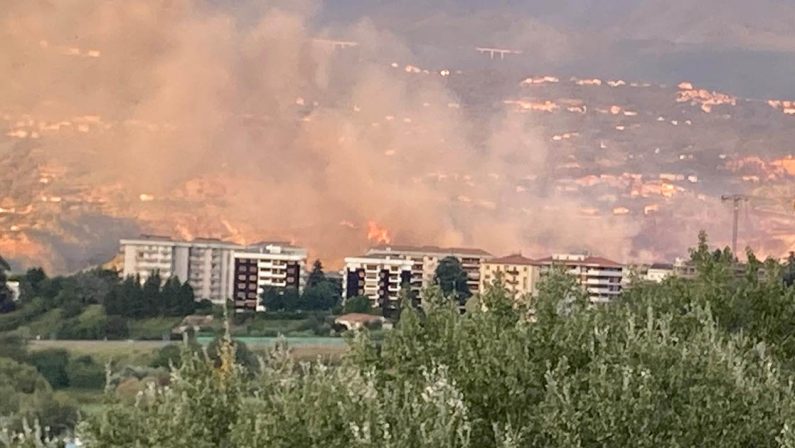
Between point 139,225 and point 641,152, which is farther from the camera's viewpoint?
point 641,152

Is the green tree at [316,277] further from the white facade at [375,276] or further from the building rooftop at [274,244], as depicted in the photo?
the building rooftop at [274,244]

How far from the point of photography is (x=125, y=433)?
4.34m

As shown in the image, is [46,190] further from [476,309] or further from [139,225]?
[476,309]

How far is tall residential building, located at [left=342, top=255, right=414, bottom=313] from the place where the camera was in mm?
16188

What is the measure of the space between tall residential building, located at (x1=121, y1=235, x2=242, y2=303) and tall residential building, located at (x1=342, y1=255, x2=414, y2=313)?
70.6 inches

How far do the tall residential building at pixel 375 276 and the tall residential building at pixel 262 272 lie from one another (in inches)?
28.0

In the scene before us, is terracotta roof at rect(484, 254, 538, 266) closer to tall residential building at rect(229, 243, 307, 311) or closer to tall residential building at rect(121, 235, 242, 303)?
tall residential building at rect(229, 243, 307, 311)

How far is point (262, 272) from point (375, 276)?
1.73m

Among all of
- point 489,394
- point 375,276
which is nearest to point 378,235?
point 375,276

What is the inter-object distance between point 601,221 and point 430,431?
14.7 metres

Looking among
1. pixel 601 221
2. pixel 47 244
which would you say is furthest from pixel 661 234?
pixel 47 244

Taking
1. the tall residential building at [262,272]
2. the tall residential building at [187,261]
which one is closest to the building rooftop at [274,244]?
the tall residential building at [262,272]

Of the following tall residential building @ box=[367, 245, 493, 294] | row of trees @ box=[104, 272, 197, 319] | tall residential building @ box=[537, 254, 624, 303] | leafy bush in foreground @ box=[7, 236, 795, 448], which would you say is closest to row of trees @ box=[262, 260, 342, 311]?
tall residential building @ box=[367, 245, 493, 294]

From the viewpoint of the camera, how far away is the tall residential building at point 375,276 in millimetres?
16188
